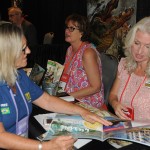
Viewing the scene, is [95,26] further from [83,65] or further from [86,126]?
[86,126]

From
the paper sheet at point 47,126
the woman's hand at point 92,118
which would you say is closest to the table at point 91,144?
the paper sheet at point 47,126

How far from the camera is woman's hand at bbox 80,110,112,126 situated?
5.44ft

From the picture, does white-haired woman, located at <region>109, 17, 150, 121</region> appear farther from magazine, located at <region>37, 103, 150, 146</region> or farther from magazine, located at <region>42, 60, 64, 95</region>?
magazine, located at <region>42, 60, 64, 95</region>

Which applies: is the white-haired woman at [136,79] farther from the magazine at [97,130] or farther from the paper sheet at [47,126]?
the paper sheet at [47,126]

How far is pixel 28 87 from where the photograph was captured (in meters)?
1.84

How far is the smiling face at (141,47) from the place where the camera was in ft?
6.50

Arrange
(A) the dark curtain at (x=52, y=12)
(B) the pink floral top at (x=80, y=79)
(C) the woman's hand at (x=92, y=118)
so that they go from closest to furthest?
(C) the woman's hand at (x=92, y=118) < (B) the pink floral top at (x=80, y=79) < (A) the dark curtain at (x=52, y=12)

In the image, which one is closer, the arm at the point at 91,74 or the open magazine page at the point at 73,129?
the open magazine page at the point at 73,129

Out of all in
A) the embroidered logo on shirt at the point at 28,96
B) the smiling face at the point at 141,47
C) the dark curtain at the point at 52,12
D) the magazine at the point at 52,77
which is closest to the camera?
the embroidered logo on shirt at the point at 28,96

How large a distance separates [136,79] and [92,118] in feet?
1.98

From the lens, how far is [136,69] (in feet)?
7.23

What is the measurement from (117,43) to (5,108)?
3076 mm

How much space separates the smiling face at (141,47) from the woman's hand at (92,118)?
1.97ft

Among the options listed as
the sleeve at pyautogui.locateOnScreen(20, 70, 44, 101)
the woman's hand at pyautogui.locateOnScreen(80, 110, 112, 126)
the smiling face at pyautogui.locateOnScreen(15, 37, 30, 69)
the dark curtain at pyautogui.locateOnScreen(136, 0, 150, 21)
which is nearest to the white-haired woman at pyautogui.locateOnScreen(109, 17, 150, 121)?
the woman's hand at pyautogui.locateOnScreen(80, 110, 112, 126)
